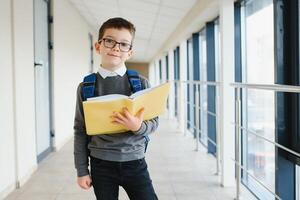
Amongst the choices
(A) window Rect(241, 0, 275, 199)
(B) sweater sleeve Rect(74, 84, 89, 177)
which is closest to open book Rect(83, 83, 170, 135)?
(B) sweater sleeve Rect(74, 84, 89, 177)

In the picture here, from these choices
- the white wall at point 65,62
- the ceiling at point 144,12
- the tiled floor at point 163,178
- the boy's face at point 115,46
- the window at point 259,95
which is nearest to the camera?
the boy's face at point 115,46

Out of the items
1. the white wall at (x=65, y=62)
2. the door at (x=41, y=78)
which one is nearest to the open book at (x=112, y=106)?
the door at (x=41, y=78)

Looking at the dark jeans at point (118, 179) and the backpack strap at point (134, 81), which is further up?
the backpack strap at point (134, 81)

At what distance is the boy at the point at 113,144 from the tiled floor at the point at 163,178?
157 centimetres

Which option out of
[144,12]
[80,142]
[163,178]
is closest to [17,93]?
[163,178]

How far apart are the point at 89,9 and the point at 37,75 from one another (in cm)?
248

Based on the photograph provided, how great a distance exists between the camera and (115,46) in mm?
1258

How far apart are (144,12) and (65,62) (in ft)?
4.41

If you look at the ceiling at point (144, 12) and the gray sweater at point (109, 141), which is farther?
the ceiling at point (144, 12)

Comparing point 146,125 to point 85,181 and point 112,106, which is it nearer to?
point 112,106

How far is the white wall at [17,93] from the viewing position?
2814 millimetres

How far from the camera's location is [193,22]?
462 centimetres

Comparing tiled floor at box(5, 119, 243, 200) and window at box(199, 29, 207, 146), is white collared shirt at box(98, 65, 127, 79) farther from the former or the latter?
window at box(199, 29, 207, 146)

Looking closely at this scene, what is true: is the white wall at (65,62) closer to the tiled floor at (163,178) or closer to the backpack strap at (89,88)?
the tiled floor at (163,178)
